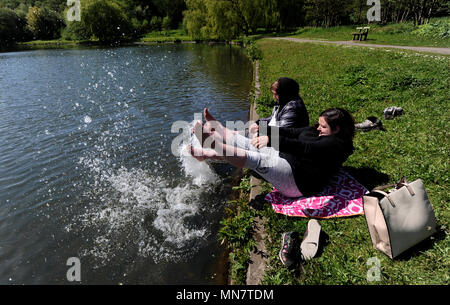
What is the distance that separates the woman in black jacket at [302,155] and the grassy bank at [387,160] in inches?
24.3

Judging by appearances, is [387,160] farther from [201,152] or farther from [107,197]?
[107,197]

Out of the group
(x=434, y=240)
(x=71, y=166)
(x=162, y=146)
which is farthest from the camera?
(x=162, y=146)

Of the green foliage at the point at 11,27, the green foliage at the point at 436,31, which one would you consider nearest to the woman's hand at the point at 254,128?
the green foliage at the point at 436,31

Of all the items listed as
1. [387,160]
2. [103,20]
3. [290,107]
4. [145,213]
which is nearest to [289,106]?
[290,107]

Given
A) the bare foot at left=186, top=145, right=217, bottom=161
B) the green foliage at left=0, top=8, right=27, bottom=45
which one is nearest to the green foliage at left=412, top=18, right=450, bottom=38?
the bare foot at left=186, top=145, right=217, bottom=161

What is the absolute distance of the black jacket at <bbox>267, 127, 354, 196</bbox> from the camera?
3578mm

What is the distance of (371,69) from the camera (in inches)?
422

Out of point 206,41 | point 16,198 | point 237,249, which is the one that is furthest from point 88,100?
point 206,41

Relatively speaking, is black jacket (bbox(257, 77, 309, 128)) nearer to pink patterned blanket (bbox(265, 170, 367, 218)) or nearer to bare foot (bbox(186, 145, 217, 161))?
pink patterned blanket (bbox(265, 170, 367, 218))

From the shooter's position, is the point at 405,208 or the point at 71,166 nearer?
the point at 405,208

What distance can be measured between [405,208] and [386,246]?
0.51 metres

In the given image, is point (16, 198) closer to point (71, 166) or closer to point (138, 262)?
point (71, 166)

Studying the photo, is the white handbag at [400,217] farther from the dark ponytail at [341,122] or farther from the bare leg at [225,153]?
the bare leg at [225,153]

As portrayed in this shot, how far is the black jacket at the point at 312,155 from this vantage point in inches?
141
